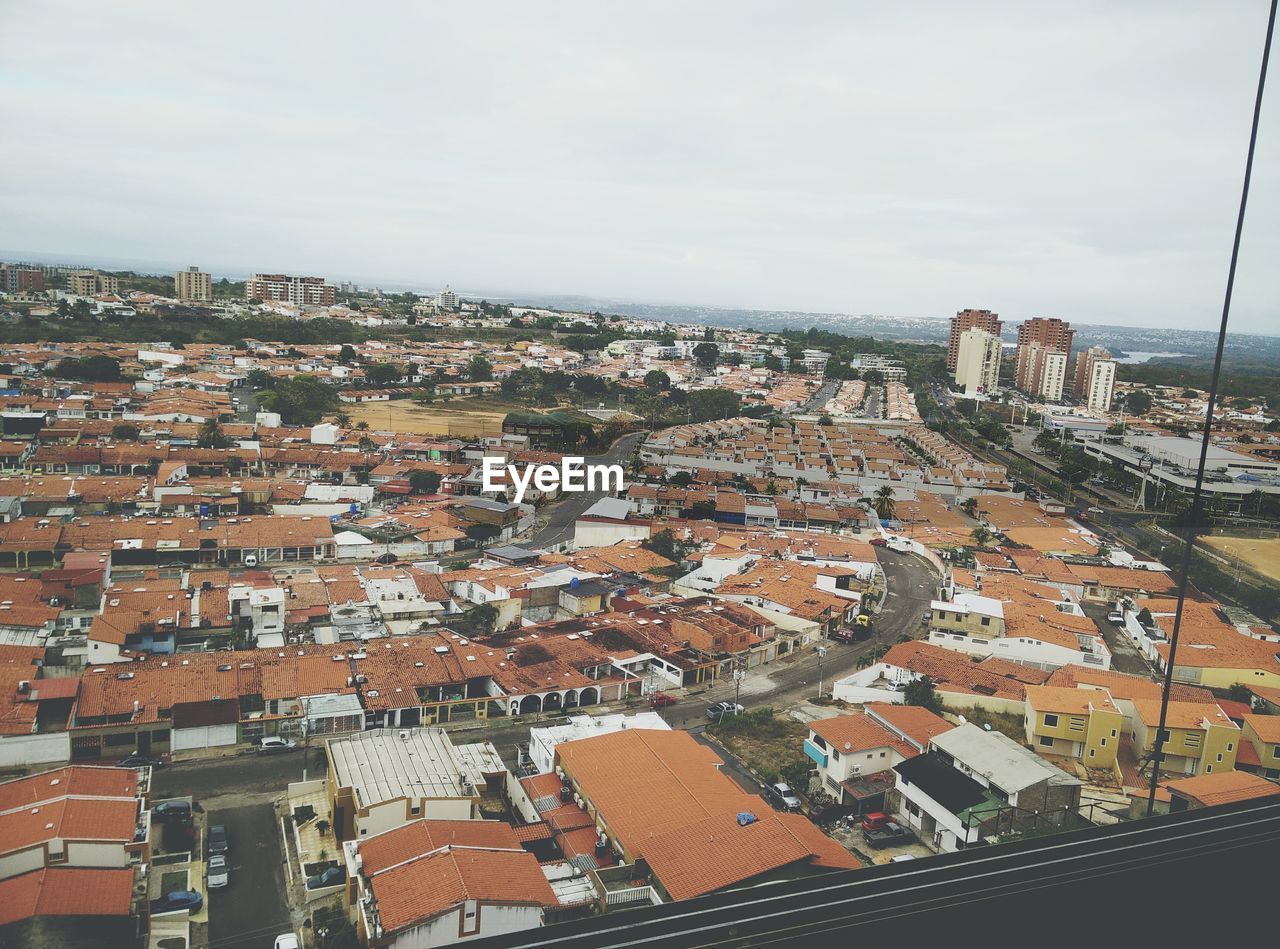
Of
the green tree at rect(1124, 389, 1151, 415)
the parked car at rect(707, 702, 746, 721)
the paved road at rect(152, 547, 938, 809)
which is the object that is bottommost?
the paved road at rect(152, 547, 938, 809)

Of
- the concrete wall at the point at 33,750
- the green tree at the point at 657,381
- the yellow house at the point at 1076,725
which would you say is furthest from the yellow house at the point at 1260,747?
the green tree at the point at 657,381

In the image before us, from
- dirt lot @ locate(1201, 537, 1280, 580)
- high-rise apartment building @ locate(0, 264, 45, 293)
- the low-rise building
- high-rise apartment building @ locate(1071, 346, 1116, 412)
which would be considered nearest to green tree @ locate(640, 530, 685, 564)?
the low-rise building

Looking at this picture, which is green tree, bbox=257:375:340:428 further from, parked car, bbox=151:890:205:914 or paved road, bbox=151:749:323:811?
parked car, bbox=151:890:205:914

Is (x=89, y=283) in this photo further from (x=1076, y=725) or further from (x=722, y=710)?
(x=1076, y=725)

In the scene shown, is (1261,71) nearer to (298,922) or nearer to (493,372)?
(298,922)

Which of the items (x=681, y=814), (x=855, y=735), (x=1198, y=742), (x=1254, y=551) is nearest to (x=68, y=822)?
(x=681, y=814)

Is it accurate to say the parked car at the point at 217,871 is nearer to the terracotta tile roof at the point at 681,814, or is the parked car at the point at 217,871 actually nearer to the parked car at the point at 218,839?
the parked car at the point at 218,839

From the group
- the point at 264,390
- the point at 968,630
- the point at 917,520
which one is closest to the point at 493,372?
the point at 264,390
